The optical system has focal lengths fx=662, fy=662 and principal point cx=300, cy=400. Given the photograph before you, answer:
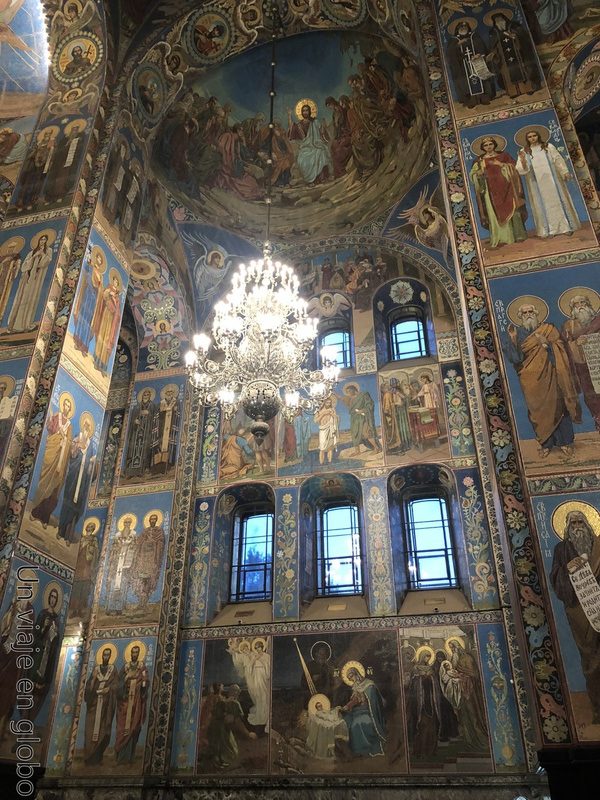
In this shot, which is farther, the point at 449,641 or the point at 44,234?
the point at 449,641

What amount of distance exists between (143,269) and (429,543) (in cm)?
720

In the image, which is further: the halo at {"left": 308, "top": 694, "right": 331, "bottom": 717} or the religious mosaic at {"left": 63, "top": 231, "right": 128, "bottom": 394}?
the halo at {"left": 308, "top": 694, "right": 331, "bottom": 717}

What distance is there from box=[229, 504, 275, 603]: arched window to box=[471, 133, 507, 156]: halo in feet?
22.3

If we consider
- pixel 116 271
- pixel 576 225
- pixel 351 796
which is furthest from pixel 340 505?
pixel 576 225

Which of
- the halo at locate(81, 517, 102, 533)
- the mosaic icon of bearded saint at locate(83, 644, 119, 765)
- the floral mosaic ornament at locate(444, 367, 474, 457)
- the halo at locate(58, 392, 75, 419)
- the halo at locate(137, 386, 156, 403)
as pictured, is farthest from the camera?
the halo at locate(137, 386, 156, 403)

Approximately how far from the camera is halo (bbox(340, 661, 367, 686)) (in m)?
9.34

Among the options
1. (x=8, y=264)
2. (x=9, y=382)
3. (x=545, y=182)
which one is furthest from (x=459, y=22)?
(x=9, y=382)

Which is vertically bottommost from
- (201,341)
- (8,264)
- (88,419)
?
(88,419)

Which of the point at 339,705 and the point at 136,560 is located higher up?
the point at 136,560

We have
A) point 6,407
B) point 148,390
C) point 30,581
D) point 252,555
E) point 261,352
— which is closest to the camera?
point 30,581

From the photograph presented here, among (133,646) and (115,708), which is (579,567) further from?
(115,708)

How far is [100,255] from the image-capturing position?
8.81 m

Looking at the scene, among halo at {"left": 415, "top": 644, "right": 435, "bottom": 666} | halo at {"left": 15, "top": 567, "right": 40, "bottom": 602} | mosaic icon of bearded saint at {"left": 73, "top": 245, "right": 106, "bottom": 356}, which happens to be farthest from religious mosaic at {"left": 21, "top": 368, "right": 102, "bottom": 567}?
halo at {"left": 415, "top": 644, "right": 435, "bottom": 666}

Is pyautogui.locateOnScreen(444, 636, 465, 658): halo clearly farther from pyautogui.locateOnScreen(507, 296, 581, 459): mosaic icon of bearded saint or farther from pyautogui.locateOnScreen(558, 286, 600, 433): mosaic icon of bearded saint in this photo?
pyautogui.locateOnScreen(558, 286, 600, 433): mosaic icon of bearded saint
